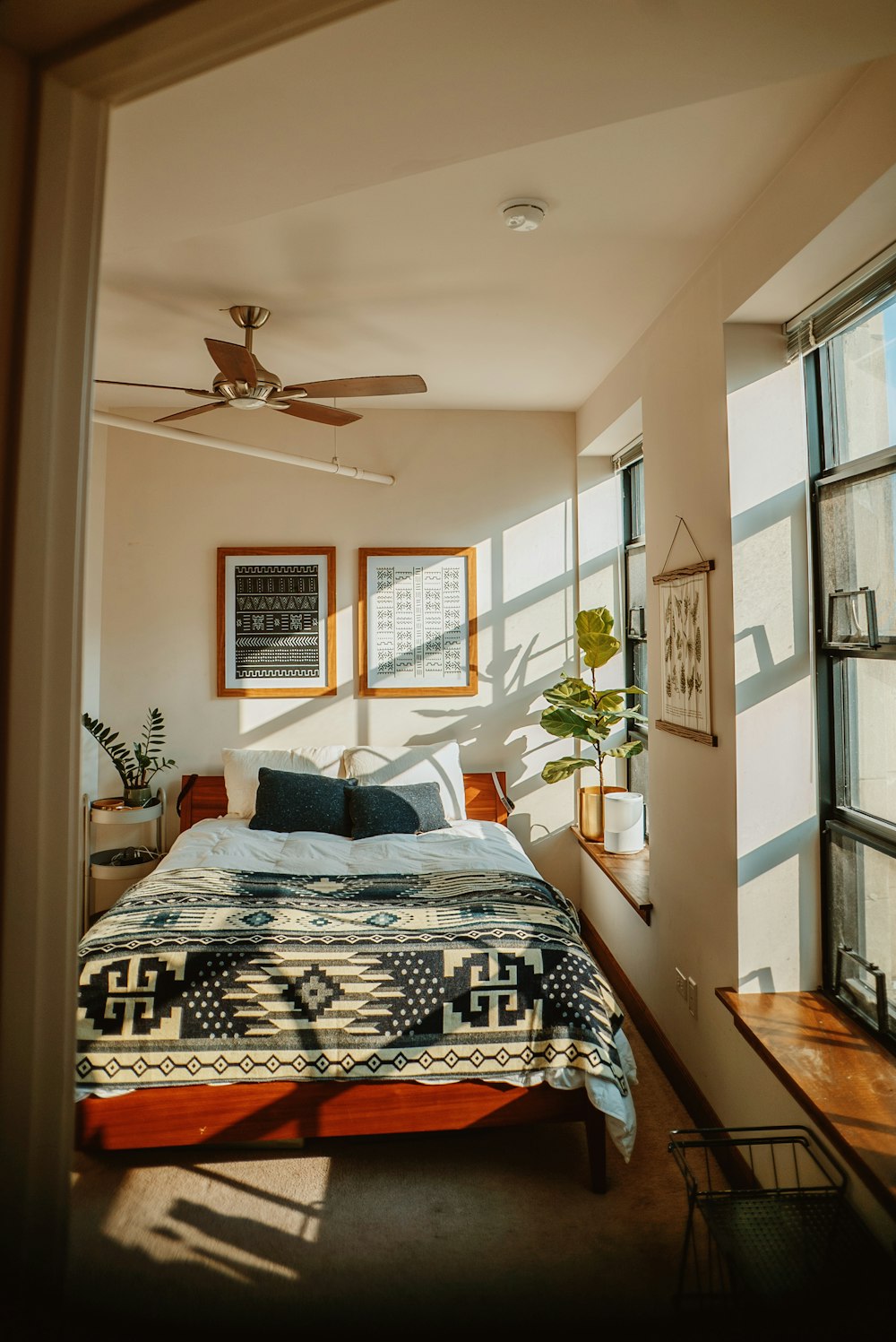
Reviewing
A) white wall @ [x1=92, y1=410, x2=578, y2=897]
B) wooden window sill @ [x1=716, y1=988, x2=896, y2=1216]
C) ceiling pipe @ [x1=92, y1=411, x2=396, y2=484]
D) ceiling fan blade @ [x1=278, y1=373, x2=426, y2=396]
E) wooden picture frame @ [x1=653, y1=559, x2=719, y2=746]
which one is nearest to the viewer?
wooden window sill @ [x1=716, y1=988, x2=896, y2=1216]

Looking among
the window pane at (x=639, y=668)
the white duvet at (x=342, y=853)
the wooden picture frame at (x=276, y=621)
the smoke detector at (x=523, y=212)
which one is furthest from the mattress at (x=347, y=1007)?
the smoke detector at (x=523, y=212)

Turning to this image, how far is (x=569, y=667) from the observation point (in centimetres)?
468

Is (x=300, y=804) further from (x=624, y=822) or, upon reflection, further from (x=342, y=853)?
(x=624, y=822)

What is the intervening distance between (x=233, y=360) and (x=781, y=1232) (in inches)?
110

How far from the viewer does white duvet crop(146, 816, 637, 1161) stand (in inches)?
131

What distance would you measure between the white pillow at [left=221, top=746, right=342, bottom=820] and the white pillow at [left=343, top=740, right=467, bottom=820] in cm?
9

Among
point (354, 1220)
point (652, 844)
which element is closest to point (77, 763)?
point (354, 1220)

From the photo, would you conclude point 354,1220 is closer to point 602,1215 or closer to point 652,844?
point 602,1215

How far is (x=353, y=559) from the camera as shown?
15.1 ft

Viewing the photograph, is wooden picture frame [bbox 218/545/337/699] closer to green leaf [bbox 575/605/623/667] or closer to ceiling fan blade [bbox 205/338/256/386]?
green leaf [bbox 575/605/623/667]

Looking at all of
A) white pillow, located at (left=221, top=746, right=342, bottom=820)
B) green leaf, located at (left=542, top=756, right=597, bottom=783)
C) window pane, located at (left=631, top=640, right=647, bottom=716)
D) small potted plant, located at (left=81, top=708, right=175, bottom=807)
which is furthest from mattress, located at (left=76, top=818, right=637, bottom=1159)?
window pane, located at (left=631, top=640, right=647, bottom=716)

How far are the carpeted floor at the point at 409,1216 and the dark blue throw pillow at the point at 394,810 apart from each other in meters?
1.46

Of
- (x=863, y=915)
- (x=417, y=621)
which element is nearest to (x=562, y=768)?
(x=417, y=621)

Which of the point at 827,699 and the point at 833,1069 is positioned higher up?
the point at 827,699
